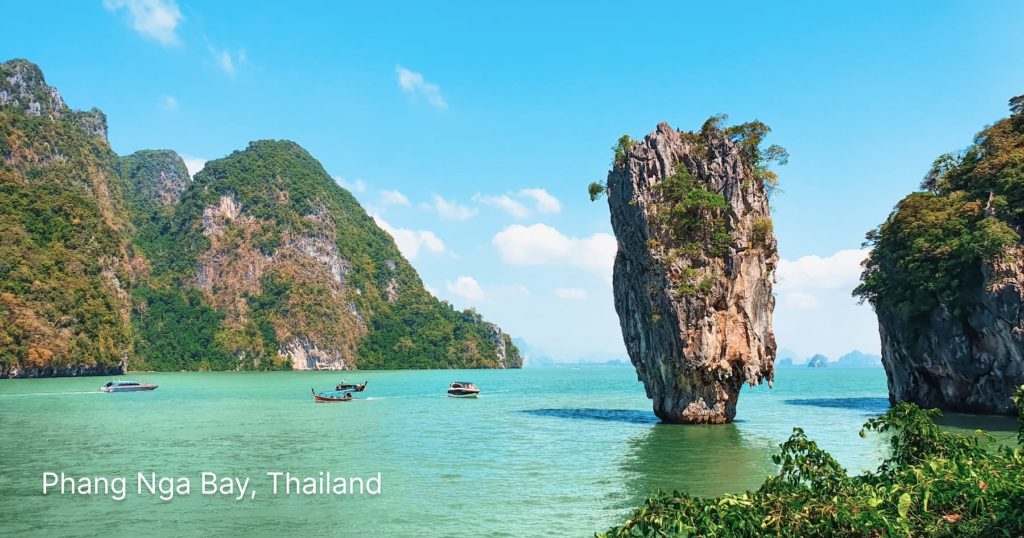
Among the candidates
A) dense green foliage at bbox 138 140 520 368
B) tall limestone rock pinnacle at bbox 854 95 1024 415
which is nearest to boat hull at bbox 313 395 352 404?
tall limestone rock pinnacle at bbox 854 95 1024 415

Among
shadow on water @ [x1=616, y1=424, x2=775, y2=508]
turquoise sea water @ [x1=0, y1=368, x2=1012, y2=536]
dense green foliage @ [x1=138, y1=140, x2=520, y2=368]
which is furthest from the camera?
dense green foliage @ [x1=138, y1=140, x2=520, y2=368]

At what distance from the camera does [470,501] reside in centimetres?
1694

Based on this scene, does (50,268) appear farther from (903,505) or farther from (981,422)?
(903,505)

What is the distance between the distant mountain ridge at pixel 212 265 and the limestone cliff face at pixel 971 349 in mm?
98081

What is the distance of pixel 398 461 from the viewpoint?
23391mm

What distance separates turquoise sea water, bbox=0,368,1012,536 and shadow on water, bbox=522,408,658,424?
→ 14 cm

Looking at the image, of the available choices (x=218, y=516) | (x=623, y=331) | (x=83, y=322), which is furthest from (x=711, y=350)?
(x=83, y=322)

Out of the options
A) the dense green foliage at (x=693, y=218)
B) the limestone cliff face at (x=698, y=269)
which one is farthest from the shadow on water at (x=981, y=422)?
the dense green foliage at (x=693, y=218)

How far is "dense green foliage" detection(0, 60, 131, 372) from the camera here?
87062mm

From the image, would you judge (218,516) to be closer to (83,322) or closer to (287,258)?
(83,322)

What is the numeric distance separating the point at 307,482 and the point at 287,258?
141996 mm

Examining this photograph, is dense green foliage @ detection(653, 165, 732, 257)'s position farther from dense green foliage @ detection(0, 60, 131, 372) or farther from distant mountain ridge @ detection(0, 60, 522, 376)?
distant mountain ridge @ detection(0, 60, 522, 376)

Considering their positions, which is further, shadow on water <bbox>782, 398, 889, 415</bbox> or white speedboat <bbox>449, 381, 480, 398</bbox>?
white speedboat <bbox>449, 381, 480, 398</bbox>

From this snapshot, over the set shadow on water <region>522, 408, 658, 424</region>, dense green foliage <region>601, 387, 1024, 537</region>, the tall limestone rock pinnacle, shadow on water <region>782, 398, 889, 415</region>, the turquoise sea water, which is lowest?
shadow on water <region>782, 398, 889, 415</region>
